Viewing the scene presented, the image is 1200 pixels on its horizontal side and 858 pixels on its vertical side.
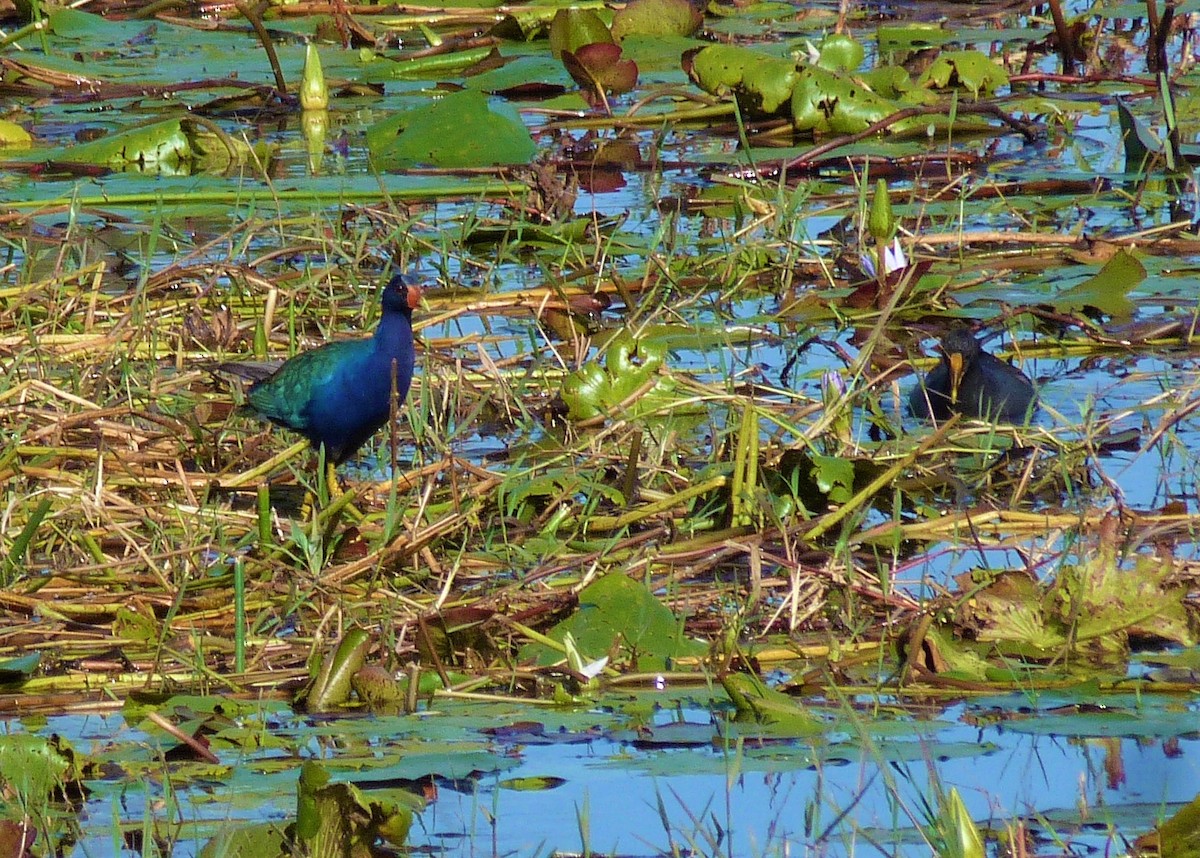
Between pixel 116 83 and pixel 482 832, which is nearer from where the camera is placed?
pixel 482 832

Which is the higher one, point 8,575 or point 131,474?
point 131,474

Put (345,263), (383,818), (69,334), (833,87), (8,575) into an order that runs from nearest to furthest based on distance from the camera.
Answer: (383,818), (8,575), (69,334), (345,263), (833,87)

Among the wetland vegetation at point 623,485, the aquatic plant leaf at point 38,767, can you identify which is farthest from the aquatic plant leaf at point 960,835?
the aquatic plant leaf at point 38,767

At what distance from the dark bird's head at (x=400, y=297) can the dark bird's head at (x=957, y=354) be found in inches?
52.7

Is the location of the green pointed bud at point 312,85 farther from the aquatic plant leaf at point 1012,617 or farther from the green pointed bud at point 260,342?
the aquatic plant leaf at point 1012,617

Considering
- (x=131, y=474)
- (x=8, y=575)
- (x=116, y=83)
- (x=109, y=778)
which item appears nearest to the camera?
(x=109, y=778)

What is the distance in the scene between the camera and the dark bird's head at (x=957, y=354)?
4.82 m

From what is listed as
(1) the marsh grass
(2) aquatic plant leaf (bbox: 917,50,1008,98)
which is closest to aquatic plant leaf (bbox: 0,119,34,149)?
(1) the marsh grass

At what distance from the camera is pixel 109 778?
2.94 m

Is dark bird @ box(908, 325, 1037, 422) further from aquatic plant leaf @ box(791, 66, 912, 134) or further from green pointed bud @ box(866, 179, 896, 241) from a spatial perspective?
aquatic plant leaf @ box(791, 66, 912, 134)

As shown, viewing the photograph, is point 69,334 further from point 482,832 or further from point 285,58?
point 285,58

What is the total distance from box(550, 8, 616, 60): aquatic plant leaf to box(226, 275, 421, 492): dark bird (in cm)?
418

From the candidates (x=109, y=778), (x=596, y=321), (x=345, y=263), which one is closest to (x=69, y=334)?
(x=345, y=263)

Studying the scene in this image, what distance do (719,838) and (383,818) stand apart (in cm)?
47
